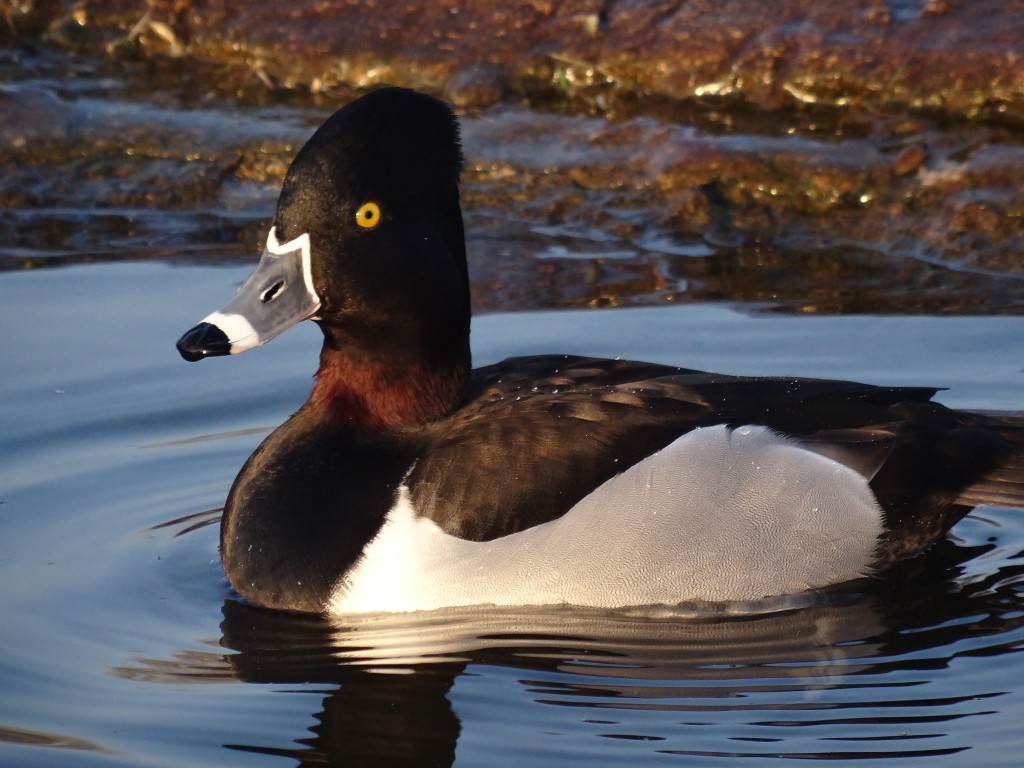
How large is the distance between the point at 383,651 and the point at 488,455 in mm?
692

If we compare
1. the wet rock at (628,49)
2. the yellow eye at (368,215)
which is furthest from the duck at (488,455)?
the wet rock at (628,49)

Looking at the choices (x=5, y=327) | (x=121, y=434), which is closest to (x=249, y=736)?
(x=121, y=434)

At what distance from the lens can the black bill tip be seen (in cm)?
564

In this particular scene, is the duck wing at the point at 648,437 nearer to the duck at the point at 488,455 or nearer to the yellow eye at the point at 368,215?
the duck at the point at 488,455

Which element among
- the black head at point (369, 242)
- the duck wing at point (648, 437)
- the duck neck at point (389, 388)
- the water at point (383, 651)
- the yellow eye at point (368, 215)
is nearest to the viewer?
the water at point (383, 651)

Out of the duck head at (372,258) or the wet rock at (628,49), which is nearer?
the duck head at (372,258)

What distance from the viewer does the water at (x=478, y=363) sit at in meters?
4.86

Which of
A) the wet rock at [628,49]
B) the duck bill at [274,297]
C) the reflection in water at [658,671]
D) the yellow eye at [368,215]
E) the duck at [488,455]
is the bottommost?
the reflection in water at [658,671]

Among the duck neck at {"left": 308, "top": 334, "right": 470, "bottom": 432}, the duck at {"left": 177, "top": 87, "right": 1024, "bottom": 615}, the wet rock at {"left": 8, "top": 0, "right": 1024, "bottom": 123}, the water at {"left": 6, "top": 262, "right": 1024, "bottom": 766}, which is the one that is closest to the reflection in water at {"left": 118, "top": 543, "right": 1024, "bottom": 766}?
the water at {"left": 6, "top": 262, "right": 1024, "bottom": 766}

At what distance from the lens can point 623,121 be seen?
1016 cm

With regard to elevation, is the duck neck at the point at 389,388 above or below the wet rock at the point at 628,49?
below

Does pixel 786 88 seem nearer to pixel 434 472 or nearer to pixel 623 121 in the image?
pixel 623 121

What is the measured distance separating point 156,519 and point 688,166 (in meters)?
4.25

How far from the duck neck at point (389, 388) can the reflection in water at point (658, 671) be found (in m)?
0.74
